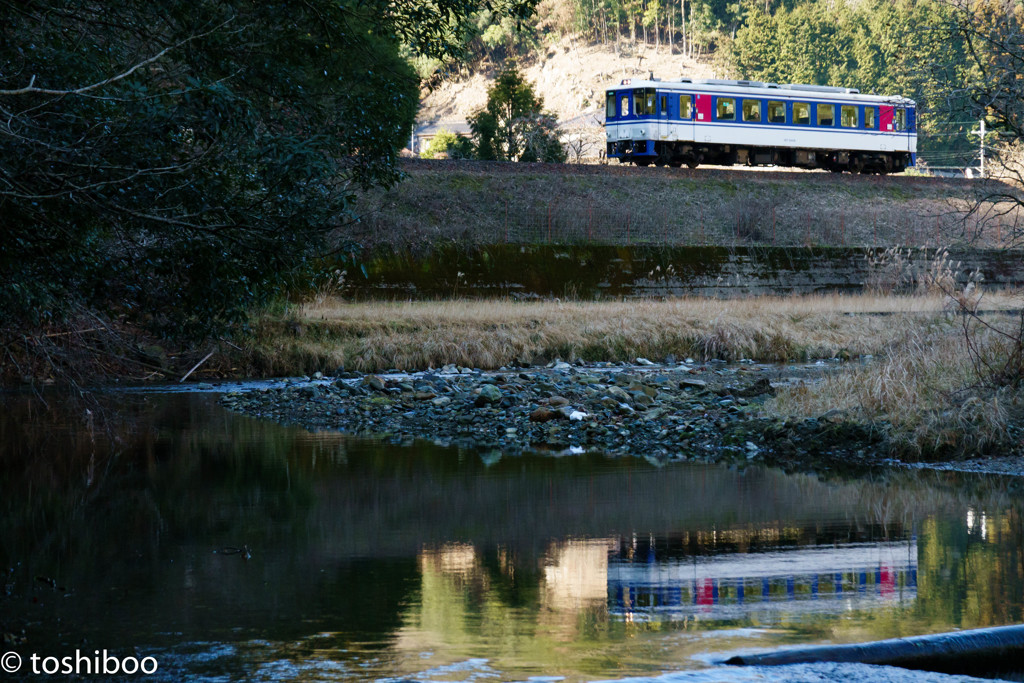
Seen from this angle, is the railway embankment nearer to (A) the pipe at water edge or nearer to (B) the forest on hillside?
(B) the forest on hillside

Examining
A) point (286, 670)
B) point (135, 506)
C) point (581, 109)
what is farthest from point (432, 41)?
point (581, 109)

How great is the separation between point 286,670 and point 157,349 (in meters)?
15.6

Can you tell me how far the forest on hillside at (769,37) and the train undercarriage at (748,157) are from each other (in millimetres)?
2709

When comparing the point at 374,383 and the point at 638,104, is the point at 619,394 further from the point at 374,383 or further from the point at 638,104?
the point at 638,104

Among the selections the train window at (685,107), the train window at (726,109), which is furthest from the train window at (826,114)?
the train window at (685,107)

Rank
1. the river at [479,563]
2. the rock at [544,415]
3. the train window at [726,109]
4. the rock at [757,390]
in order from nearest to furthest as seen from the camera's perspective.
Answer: the river at [479,563] → the rock at [544,415] → the rock at [757,390] → the train window at [726,109]

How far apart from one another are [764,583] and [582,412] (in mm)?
7517

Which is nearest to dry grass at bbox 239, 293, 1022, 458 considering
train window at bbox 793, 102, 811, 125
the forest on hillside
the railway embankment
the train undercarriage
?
the railway embankment

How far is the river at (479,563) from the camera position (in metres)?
5.42

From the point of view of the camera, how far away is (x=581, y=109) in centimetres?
9431

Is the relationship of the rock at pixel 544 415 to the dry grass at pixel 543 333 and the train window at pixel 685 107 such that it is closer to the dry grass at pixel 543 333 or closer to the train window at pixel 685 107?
the dry grass at pixel 543 333

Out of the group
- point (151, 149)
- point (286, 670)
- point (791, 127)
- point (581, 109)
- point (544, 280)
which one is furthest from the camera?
point (581, 109)

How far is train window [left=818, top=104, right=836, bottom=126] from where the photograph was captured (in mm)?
38781

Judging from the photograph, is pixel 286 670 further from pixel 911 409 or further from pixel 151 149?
pixel 911 409
